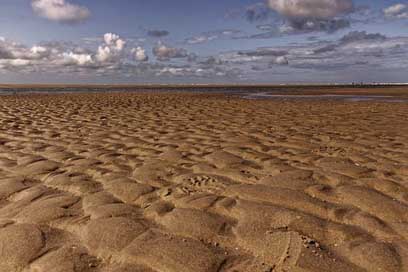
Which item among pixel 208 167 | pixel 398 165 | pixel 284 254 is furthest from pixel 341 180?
pixel 284 254

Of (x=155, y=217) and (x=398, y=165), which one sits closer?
(x=155, y=217)

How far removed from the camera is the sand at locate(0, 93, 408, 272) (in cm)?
260

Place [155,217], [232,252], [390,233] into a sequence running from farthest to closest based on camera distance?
[155,217], [390,233], [232,252]

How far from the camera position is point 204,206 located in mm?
3572

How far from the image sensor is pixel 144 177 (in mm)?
4656

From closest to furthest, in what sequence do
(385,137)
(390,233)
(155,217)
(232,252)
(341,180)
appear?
1. (232,252)
2. (390,233)
3. (155,217)
4. (341,180)
5. (385,137)

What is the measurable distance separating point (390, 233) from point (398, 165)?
2452 mm

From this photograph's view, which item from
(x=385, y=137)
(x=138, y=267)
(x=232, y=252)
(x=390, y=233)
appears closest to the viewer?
(x=138, y=267)

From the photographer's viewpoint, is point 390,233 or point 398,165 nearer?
point 390,233

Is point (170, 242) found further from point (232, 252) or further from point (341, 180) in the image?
point (341, 180)

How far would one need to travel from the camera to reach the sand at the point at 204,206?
8.54 ft

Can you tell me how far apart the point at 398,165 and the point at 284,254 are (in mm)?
3329

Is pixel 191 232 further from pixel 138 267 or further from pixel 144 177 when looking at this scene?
pixel 144 177

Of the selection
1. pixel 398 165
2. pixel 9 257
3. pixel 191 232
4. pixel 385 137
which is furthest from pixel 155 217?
pixel 385 137
